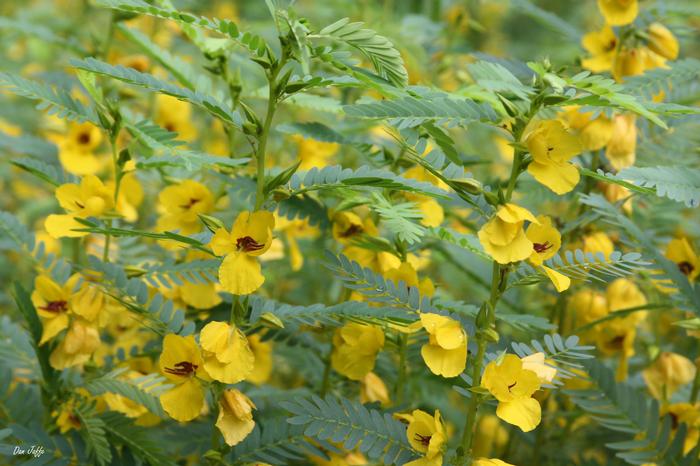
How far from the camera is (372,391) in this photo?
110 centimetres

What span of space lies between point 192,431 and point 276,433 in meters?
0.19

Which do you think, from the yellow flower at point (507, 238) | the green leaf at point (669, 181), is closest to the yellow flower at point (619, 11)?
the green leaf at point (669, 181)

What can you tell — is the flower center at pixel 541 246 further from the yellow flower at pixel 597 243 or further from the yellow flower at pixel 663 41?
the yellow flower at pixel 663 41

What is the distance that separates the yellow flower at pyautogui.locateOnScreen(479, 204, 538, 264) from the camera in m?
0.79

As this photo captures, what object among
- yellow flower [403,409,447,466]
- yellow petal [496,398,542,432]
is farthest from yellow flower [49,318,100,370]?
yellow petal [496,398,542,432]

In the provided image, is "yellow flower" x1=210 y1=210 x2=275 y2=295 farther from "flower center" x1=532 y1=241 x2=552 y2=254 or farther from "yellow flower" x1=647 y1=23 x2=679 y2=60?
"yellow flower" x1=647 y1=23 x2=679 y2=60

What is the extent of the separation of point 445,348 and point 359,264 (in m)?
0.20

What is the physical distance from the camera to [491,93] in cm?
92

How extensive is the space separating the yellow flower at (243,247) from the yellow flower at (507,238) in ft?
0.74

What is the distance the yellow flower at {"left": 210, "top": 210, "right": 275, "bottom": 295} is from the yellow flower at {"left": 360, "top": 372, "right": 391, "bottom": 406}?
0.34 metres

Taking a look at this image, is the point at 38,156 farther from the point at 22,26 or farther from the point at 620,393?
the point at 620,393

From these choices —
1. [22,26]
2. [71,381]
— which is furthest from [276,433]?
[22,26]

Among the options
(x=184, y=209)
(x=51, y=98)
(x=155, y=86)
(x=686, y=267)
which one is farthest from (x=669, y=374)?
(x=51, y=98)

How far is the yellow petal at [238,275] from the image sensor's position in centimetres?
81
